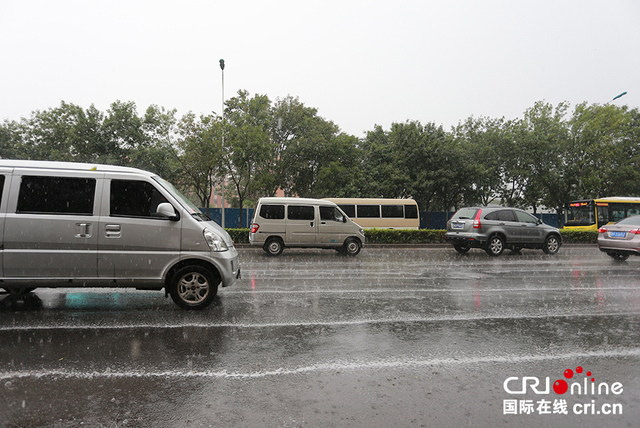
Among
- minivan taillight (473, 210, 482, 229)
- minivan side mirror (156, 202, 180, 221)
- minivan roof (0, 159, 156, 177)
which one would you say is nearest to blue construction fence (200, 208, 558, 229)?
minivan taillight (473, 210, 482, 229)

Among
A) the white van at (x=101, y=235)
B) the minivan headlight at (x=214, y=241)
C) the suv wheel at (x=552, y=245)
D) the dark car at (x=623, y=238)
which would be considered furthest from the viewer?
the suv wheel at (x=552, y=245)

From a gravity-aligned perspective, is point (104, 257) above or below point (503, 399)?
above

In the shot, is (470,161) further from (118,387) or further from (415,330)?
(118,387)

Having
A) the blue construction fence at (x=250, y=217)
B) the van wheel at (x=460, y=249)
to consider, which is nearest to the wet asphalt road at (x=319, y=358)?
the van wheel at (x=460, y=249)

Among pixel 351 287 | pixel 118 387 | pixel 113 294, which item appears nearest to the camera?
pixel 118 387

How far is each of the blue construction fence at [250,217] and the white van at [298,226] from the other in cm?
1847

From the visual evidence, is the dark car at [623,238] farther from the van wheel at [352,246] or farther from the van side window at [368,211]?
the van side window at [368,211]

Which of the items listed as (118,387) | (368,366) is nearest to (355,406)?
(368,366)

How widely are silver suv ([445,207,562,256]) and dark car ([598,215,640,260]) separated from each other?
7.55 ft

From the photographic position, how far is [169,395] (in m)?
3.07

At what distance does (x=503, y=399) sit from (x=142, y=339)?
11.9 feet

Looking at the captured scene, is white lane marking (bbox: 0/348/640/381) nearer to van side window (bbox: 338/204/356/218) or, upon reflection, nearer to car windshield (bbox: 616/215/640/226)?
car windshield (bbox: 616/215/640/226)

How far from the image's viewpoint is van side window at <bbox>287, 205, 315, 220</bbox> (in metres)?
14.5

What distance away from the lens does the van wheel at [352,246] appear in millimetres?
14727
